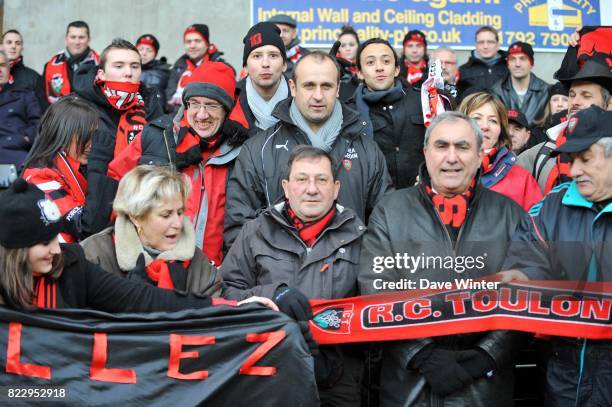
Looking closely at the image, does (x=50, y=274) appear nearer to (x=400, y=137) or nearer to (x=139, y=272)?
(x=139, y=272)

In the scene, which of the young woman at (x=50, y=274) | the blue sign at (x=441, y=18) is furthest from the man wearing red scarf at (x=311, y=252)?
the blue sign at (x=441, y=18)

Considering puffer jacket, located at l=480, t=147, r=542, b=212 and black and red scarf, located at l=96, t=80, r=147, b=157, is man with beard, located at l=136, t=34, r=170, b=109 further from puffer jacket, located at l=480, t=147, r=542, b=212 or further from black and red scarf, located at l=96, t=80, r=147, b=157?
puffer jacket, located at l=480, t=147, r=542, b=212

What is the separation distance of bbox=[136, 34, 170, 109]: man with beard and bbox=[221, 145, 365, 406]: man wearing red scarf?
592 cm

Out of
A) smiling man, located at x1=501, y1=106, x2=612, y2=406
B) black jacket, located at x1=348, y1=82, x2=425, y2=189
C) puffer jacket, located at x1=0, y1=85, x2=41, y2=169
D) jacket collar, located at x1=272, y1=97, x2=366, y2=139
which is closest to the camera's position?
smiling man, located at x1=501, y1=106, x2=612, y2=406

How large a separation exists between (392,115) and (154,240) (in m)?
2.75

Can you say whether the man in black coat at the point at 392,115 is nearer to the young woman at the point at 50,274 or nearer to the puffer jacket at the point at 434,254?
the puffer jacket at the point at 434,254

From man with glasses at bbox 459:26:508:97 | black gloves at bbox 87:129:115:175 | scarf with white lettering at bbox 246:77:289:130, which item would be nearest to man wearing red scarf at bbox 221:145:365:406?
scarf with white lettering at bbox 246:77:289:130

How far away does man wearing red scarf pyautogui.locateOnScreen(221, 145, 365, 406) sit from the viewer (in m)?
4.60

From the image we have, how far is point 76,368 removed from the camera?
A: 400cm

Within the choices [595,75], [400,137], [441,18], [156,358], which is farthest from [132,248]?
[441,18]

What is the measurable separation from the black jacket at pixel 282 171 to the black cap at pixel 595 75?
1.53m

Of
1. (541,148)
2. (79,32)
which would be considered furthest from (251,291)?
(79,32)

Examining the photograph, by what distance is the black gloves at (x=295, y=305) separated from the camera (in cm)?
424

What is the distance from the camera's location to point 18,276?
3840 mm
